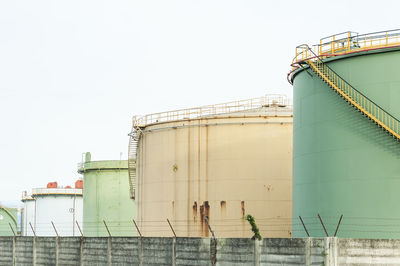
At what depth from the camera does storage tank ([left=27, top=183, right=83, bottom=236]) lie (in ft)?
199

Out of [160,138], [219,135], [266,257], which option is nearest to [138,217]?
[160,138]

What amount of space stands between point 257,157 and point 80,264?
9.40 m

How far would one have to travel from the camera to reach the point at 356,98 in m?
21.9

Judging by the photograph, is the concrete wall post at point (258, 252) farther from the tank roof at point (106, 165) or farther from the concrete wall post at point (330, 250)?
the tank roof at point (106, 165)

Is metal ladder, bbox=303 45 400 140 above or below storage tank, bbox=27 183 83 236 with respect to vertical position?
above

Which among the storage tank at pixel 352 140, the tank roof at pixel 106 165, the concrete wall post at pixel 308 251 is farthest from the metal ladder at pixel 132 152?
the concrete wall post at pixel 308 251

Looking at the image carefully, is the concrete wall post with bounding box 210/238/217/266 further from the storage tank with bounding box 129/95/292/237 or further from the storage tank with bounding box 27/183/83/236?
the storage tank with bounding box 27/183/83/236

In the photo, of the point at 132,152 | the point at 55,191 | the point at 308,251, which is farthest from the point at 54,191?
the point at 308,251

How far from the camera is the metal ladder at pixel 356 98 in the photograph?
21000 millimetres

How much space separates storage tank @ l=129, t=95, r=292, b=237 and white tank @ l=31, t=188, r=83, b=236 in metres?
29.1

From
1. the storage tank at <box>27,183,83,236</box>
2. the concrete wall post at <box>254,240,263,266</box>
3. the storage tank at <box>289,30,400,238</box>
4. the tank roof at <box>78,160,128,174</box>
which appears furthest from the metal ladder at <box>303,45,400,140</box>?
the storage tank at <box>27,183,83,236</box>

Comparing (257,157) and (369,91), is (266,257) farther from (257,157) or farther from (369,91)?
(257,157)

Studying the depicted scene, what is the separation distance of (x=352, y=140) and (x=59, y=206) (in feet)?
143

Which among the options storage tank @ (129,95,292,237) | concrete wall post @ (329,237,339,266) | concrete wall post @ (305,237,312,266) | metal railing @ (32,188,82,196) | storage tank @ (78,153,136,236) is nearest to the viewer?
concrete wall post @ (329,237,339,266)
